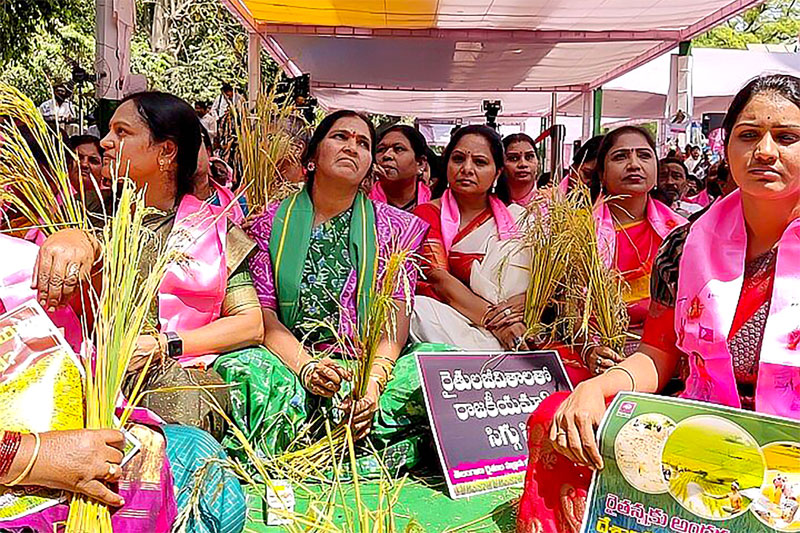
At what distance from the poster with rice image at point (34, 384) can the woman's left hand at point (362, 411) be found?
125 centimetres

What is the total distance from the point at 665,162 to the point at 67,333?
167 inches

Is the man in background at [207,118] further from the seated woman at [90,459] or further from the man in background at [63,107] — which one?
the seated woman at [90,459]

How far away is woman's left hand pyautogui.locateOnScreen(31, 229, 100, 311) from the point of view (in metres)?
1.65

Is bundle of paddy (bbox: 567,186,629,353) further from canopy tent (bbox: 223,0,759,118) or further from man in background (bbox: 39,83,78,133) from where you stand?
canopy tent (bbox: 223,0,759,118)

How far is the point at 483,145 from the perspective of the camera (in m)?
3.84

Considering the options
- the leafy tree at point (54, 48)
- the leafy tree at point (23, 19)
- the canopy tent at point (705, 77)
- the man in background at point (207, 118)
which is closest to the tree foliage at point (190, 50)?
the leafy tree at point (54, 48)

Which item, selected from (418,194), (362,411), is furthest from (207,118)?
(362,411)

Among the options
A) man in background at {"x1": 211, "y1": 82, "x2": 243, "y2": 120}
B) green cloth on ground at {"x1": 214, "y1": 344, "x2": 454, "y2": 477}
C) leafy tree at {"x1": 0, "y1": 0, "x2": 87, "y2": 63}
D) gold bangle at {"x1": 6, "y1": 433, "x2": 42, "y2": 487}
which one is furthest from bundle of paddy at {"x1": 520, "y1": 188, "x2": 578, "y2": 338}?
leafy tree at {"x1": 0, "y1": 0, "x2": 87, "y2": 63}

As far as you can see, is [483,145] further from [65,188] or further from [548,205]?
[65,188]

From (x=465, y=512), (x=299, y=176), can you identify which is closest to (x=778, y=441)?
(x=465, y=512)

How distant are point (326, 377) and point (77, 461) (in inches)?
51.1

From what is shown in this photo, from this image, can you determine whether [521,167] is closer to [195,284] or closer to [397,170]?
[397,170]

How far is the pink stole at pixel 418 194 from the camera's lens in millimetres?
4478

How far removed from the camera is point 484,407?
2.91 metres
